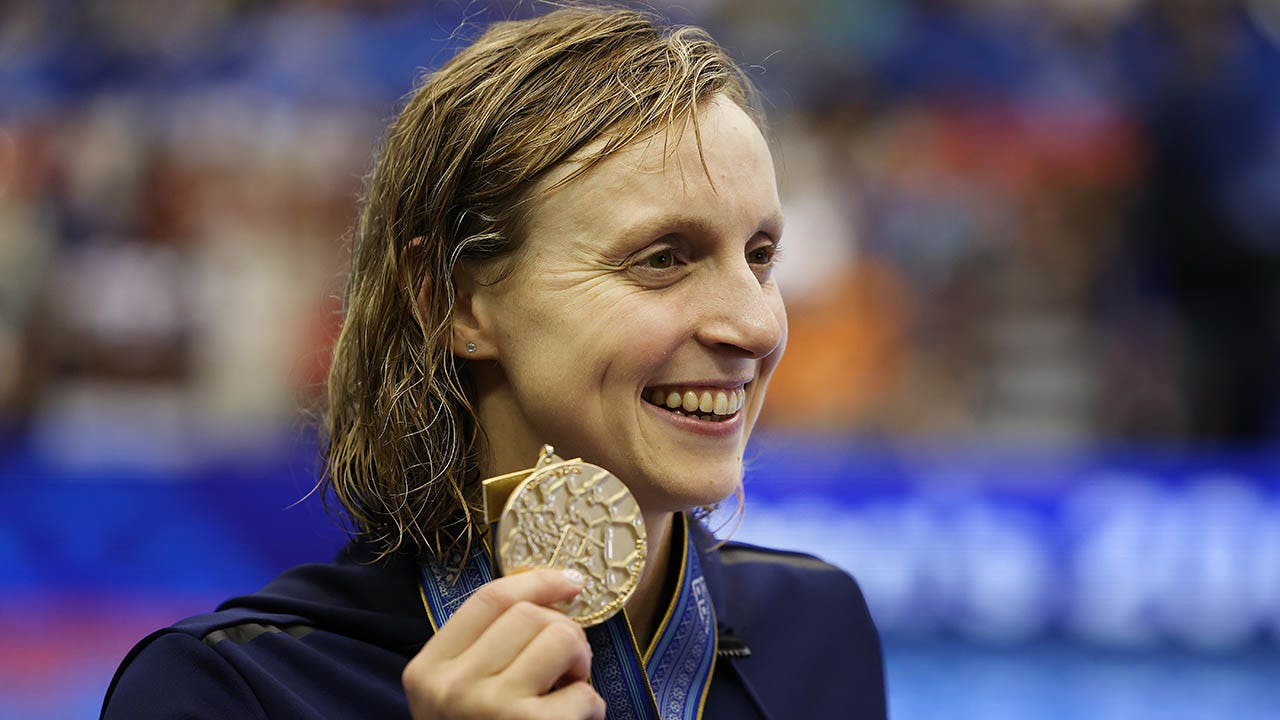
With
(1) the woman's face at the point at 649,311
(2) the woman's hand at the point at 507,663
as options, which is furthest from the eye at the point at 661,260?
(2) the woman's hand at the point at 507,663

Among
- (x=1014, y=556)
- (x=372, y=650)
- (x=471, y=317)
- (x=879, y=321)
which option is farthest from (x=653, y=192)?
(x=879, y=321)

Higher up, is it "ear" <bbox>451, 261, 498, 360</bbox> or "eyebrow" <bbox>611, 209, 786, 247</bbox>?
"eyebrow" <bbox>611, 209, 786, 247</bbox>

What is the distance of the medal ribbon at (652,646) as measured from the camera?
4.64 ft

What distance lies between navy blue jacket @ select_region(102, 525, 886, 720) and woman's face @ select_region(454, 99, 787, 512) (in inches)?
11.2

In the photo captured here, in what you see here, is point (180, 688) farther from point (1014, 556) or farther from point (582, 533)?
point (1014, 556)

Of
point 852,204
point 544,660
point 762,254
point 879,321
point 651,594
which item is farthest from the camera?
point 852,204

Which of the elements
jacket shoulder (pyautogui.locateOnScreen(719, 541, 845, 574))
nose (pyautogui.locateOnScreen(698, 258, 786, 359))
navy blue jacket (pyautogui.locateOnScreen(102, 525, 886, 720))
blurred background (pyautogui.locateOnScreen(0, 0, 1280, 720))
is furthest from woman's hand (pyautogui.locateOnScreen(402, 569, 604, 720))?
blurred background (pyautogui.locateOnScreen(0, 0, 1280, 720))

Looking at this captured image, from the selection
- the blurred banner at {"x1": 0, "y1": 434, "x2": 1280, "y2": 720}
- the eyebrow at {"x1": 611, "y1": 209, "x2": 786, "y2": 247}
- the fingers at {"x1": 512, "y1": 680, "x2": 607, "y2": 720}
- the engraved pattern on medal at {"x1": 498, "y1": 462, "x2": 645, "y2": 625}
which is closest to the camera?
the fingers at {"x1": 512, "y1": 680, "x2": 607, "y2": 720}

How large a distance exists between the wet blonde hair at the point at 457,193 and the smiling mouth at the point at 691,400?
0.23 meters

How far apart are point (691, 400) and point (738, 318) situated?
4.0 inches

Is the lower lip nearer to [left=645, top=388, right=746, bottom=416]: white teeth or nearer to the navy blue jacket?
[left=645, top=388, right=746, bottom=416]: white teeth

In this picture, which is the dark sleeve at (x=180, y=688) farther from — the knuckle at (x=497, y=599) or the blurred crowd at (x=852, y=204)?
the blurred crowd at (x=852, y=204)

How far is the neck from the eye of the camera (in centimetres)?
157

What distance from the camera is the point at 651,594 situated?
5.24 feet
